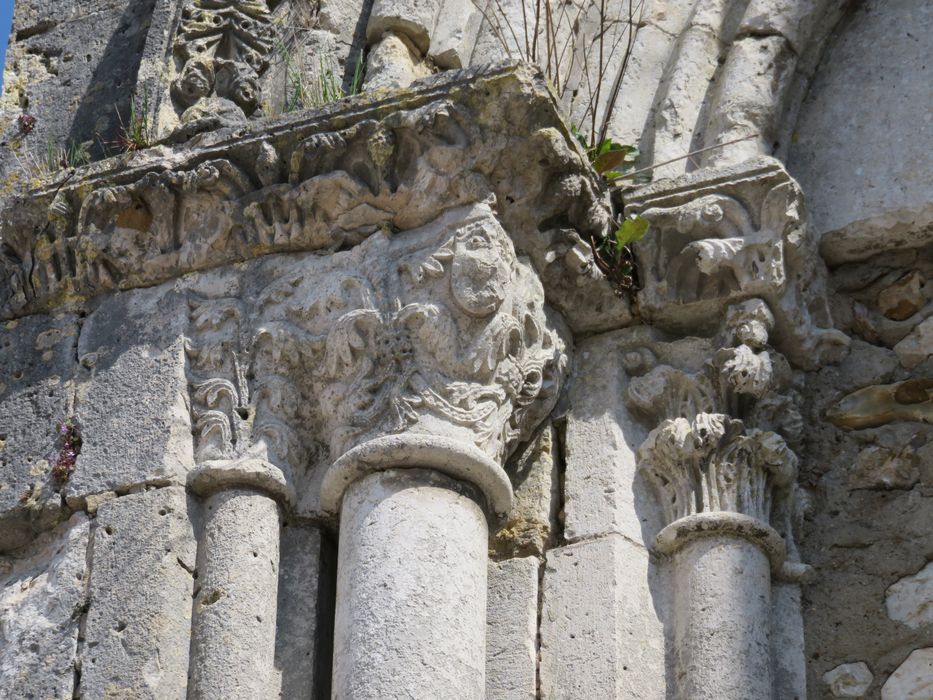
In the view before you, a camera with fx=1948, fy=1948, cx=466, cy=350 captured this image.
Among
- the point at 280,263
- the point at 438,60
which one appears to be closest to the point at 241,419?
the point at 280,263

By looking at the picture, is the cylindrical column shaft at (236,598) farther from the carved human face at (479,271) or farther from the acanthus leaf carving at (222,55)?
the acanthus leaf carving at (222,55)

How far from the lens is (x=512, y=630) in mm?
4906

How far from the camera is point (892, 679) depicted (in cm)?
484

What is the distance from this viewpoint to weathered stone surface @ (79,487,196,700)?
4.68 metres

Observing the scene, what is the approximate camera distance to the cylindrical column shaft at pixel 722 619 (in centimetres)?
474

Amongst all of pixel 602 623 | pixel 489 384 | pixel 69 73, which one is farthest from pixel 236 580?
pixel 69 73

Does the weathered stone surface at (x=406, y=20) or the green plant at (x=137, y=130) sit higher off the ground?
the weathered stone surface at (x=406, y=20)

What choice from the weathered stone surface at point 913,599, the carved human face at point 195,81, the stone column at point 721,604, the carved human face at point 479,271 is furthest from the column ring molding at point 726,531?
the carved human face at point 195,81

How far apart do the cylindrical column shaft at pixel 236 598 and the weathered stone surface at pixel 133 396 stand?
188 millimetres

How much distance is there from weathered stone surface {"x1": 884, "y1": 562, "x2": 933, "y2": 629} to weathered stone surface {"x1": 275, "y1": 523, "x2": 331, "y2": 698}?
4.74 feet

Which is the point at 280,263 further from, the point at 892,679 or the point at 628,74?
the point at 892,679

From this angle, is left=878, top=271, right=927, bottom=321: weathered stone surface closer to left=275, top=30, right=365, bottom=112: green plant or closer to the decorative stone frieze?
the decorative stone frieze

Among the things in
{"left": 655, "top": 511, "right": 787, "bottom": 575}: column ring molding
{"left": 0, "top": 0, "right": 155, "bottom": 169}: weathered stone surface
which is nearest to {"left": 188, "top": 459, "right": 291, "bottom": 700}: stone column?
{"left": 655, "top": 511, "right": 787, "bottom": 575}: column ring molding

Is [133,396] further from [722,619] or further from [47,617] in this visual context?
[722,619]
